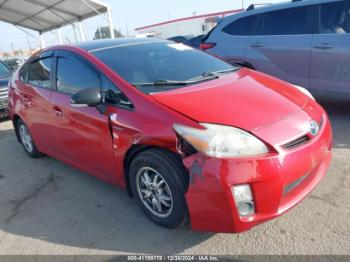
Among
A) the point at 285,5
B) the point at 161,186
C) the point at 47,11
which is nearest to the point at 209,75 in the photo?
the point at 161,186

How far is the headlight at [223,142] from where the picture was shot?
2350 mm

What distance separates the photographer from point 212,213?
2410mm

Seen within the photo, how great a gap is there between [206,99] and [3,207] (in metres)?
2.47

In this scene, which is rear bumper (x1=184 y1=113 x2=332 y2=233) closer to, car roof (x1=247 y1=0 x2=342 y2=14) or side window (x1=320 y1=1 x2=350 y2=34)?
side window (x1=320 y1=1 x2=350 y2=34)

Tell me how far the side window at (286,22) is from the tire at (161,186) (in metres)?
3.72

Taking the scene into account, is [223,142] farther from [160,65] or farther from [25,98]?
[25,98]

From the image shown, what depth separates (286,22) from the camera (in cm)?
550

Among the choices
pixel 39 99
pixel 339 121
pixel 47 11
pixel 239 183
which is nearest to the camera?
pixel 239 183

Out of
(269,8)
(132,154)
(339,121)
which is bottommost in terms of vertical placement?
(339,121)

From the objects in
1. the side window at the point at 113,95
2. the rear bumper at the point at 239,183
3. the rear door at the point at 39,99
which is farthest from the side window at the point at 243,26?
the rear bumper at the point at 239,183

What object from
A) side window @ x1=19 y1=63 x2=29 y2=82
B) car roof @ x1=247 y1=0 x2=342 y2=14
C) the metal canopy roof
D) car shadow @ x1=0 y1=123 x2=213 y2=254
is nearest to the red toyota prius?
car shadow @ x1=0 y1=123 x2=213 y2=254

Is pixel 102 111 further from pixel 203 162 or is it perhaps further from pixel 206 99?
pixel 203 162

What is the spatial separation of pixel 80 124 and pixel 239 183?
1752 millimetres

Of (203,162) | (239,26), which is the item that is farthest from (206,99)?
(239,26)
